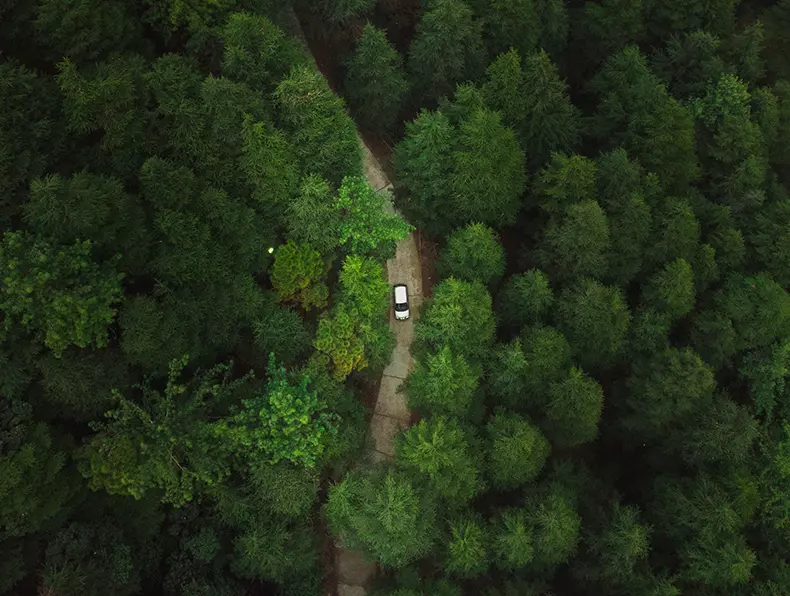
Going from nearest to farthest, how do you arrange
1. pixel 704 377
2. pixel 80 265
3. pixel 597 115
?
pixel 80 265
pixel 704 377
pixel 597 115

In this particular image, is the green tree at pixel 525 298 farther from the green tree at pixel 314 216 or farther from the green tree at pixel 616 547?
the green tree at pixel 616 547

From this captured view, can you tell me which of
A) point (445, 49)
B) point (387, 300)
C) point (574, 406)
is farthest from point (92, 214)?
point (574, 406)

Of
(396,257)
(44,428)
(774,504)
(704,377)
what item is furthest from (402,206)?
(774,504)

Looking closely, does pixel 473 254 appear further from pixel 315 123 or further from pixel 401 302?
pixel 315 123

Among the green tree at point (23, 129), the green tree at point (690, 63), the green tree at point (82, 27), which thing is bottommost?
the green tree at point (690, 63)

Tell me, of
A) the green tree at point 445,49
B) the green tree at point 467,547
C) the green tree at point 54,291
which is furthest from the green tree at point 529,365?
the green tree at point 54,291

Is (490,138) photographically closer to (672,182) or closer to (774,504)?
(672,182)
